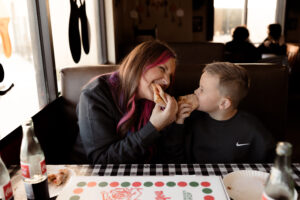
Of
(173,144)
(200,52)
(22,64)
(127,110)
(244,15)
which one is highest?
(244,15)

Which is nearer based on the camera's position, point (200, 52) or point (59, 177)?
point (59, 177)

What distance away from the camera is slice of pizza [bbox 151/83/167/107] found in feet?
4.91

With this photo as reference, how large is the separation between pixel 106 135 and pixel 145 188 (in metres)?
0.53

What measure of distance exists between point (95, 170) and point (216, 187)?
503 millimetres

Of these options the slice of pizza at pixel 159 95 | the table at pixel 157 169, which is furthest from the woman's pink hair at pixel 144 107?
the table at pixel 157 169

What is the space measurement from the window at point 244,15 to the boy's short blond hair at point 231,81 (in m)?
5.99

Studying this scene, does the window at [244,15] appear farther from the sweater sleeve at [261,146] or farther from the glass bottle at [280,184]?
the glass bottle at [280,184]

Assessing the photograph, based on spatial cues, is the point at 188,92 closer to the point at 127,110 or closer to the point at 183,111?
the point at 183,111

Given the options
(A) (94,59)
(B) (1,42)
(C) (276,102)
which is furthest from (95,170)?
(A) (94,59)

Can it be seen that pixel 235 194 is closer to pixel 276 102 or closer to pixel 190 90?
pixel 190 90

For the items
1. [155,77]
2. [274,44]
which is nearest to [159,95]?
[155,77]

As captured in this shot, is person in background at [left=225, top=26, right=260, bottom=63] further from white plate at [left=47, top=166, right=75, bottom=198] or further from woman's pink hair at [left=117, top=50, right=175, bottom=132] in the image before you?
white plate at [left=47, top=166, right=75, bottom=198]

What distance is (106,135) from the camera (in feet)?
4.70

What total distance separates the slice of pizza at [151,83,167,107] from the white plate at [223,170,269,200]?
53 cm
